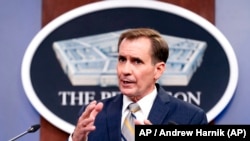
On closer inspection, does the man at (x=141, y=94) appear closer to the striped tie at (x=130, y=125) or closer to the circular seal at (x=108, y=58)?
the striped tie at (x=130, y=125)

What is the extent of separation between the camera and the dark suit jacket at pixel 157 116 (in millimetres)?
1035

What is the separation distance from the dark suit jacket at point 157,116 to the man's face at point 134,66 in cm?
6

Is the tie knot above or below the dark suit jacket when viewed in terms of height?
above

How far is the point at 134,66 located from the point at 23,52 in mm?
946

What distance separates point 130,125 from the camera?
1031 mm

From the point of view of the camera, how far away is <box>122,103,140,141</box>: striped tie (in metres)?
1.01

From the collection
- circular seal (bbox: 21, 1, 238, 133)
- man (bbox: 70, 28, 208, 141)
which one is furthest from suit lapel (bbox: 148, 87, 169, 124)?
circular seal (bbox: 21, 1, 238, 133)

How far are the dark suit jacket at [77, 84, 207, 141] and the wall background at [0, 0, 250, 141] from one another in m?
0.82

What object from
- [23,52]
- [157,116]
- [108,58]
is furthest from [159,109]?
[23,52]

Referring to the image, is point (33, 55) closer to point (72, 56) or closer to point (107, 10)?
point (72, 56)

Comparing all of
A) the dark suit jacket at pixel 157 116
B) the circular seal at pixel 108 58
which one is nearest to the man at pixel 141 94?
the dark suit jacket at pixel 157 116

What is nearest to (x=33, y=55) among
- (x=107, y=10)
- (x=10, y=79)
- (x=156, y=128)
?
(x=10, y=79)

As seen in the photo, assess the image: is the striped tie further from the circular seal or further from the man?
the circular seal

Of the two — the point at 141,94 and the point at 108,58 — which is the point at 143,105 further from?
the point at 108,58
